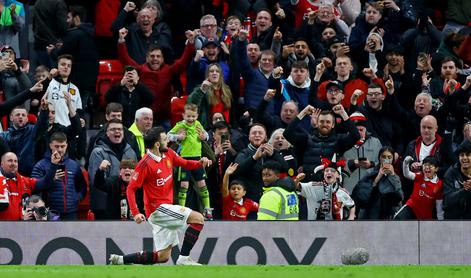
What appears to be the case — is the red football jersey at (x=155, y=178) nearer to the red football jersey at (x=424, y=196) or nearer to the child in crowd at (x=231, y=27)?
the red football jersey at (x=424, y=196)

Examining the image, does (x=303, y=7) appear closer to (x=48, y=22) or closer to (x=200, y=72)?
(x=200, y=72)

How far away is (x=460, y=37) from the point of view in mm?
13625

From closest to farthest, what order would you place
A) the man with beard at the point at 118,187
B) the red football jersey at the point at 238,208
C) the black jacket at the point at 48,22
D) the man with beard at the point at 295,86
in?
the man with beard at the point at 118,187 → the red football jersey at the point at 238,208 → the man with beard at the point at 295,86 → the black jacket at the point at 48,22

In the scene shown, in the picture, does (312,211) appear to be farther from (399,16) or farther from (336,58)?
(399,16)

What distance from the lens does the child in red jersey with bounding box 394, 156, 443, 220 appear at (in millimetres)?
17438

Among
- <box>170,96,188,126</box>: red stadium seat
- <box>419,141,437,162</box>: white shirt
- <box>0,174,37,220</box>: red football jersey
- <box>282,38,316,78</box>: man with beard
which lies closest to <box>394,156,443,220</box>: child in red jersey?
<box>419,141,437,162</box>: white shirt

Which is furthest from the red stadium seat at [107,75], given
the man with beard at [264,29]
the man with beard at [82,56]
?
the man with beard at [264,29]

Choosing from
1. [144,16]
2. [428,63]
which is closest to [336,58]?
[428,63]

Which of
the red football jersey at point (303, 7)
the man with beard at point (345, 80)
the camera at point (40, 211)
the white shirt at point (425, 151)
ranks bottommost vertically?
the camera at point (40, 211)

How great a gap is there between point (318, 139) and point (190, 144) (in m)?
1.74

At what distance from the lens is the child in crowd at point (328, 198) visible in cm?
1733

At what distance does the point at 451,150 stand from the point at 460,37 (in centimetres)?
475

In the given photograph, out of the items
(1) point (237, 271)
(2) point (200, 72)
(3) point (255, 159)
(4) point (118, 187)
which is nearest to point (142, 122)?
(4) point (118, 187)

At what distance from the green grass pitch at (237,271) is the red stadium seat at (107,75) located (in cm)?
646
